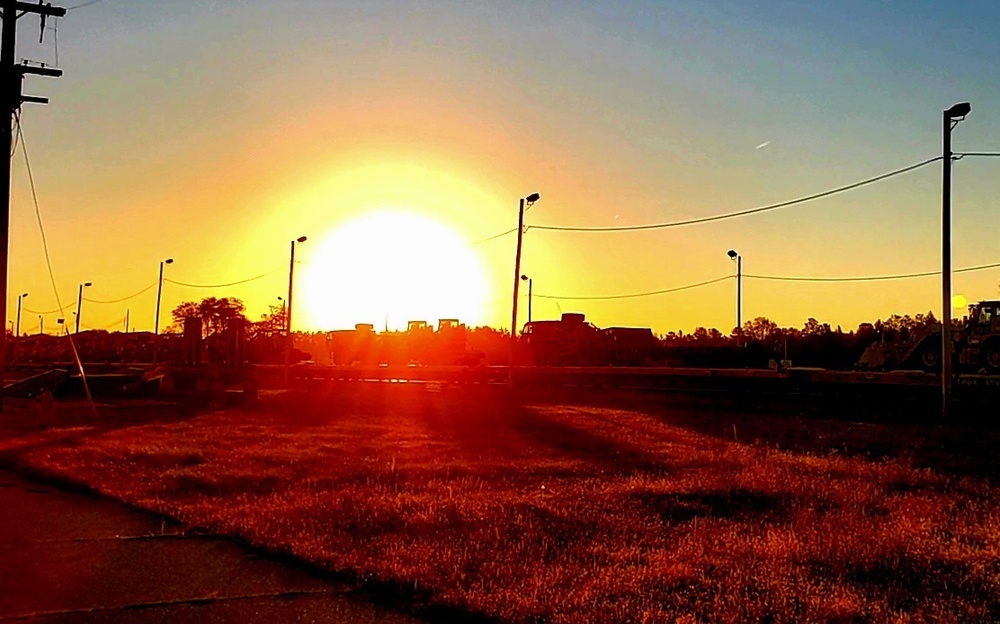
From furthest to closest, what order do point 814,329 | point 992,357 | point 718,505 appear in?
point 814,329, point 992,357, point 718,505

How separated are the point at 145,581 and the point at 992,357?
37257 mm

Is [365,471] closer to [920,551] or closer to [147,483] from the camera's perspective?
[147,483]

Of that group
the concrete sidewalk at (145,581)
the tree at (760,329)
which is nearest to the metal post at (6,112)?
the concrete sidewalk at (145,581)

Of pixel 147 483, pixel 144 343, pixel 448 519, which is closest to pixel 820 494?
pixel 448 519

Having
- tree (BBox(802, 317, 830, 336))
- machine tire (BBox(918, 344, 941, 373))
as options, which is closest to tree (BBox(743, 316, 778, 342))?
tree (BBox(802, 317, 830, 336))

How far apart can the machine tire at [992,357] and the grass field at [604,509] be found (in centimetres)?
1593

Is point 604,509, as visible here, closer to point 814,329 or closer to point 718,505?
point 718,505

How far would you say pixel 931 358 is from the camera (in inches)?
1652

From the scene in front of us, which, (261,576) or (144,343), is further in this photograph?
(144,343)

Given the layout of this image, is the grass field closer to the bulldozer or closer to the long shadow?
the long shadow

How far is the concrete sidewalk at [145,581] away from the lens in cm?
737

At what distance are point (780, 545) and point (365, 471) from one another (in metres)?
8.05

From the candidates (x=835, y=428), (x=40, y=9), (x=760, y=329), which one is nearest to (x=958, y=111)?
(x=835, y=428)

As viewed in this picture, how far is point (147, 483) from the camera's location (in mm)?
14461
